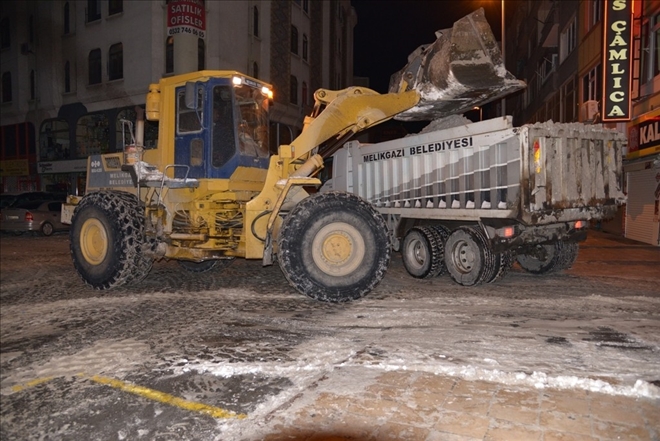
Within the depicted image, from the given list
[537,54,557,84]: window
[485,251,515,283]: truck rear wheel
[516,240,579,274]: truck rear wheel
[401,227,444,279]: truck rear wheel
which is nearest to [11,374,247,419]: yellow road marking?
[485,251,515,283]: truck rear wheel

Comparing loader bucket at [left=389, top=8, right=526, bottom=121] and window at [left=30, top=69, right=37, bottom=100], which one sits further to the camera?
window at [left=30, top=69, right=37, bottom=100]

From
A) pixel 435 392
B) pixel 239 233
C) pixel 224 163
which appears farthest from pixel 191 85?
pixel 435 392

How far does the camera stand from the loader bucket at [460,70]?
762cm

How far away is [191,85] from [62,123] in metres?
27.2

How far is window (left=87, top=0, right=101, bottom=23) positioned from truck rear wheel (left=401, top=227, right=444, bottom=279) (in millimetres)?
25393

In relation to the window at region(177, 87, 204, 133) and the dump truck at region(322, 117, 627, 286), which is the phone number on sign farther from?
the window at region(177, 87, 204, 133)

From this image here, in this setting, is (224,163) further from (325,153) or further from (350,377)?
(350,377)

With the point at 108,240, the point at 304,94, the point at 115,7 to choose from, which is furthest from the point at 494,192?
the point at 304,94

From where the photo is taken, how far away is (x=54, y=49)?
29438mm

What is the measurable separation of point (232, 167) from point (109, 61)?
2273cm

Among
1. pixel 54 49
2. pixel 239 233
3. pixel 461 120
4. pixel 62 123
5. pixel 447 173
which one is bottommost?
pixel 239 233

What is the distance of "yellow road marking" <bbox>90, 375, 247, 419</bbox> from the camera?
382 centimetres

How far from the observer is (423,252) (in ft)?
30.5

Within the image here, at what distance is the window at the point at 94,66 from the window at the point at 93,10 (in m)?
1.76
